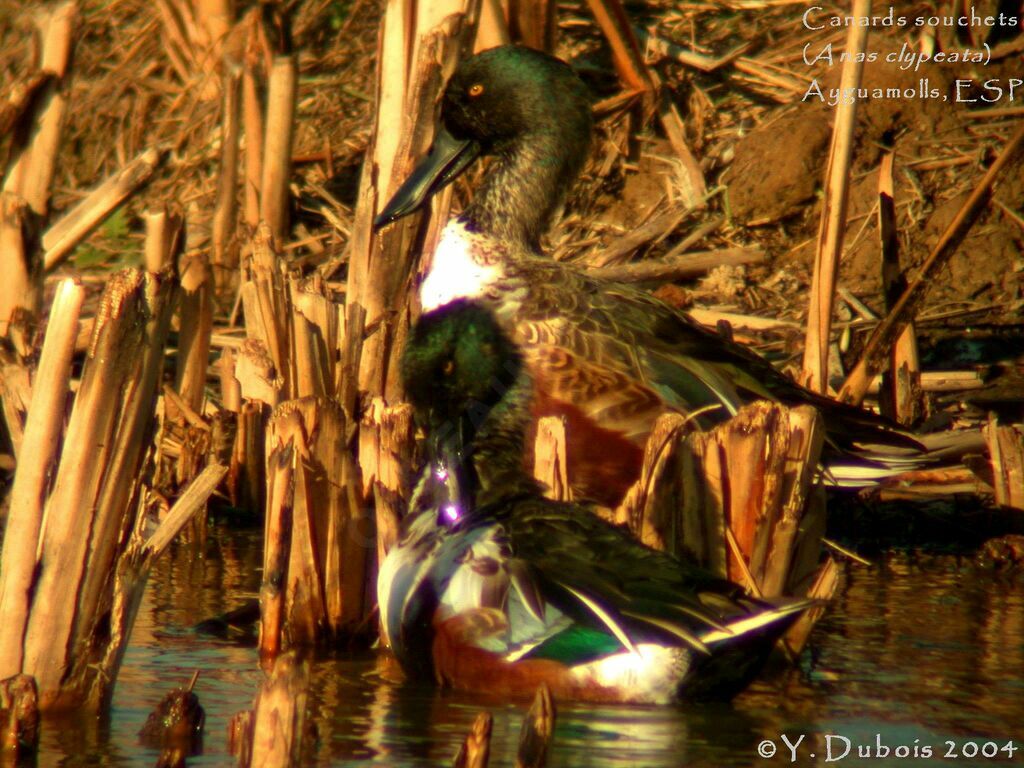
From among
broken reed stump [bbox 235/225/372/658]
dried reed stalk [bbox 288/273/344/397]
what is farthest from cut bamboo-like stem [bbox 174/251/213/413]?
broken reed stump [bbox 235/225/372/658]

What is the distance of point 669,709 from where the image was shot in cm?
364

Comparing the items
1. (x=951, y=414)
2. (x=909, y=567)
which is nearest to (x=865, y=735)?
(x=909, y=567)

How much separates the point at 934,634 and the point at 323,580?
5.64ft

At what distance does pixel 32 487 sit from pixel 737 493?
5.64 feet

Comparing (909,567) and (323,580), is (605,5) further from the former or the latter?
(323,580)

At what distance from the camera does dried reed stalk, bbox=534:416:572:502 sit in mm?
4227

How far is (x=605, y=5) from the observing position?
7.39 meters

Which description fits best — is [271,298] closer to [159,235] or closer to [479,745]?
[159,235]

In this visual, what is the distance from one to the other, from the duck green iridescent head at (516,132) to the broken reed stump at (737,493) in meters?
1.91

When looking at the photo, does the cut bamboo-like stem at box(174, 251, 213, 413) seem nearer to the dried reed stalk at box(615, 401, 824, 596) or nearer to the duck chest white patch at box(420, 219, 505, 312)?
the duck chest white patch at box(420, 219, 505, 312)

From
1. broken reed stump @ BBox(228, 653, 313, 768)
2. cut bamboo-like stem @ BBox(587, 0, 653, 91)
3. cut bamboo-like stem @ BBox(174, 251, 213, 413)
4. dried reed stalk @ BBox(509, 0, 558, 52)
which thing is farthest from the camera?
cut bamboo-like stem @ BBox(587, 0, 653, 91)

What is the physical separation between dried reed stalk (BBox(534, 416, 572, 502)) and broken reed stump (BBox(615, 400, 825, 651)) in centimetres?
21

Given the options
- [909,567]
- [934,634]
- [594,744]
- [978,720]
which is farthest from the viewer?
[909,567]

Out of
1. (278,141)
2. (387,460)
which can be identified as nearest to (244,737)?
(387,460)
